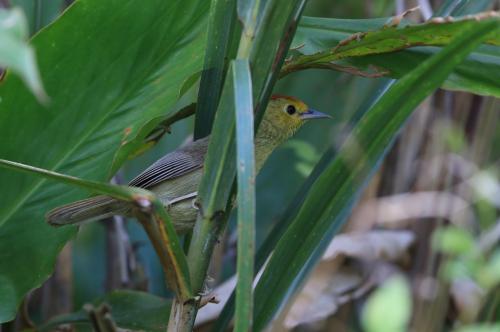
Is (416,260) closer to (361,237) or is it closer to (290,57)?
(361,237)

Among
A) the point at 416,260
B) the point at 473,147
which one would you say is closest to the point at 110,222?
the point at 416,260

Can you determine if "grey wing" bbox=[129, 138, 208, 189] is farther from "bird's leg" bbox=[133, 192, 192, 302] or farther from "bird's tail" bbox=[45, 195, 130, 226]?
"bird's leg" bbox=[133, 192, 192, 302]

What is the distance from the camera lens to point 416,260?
10.9ft

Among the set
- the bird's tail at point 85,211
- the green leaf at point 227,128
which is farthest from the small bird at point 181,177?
the green leaf at point 227,128

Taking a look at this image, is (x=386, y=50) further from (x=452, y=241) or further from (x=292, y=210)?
(x=452, y=241)

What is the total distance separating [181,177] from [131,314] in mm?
631

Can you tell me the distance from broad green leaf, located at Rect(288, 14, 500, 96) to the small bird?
1.17 feet

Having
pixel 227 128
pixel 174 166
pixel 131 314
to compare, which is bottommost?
pixel 131 314

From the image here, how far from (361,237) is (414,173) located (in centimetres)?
65

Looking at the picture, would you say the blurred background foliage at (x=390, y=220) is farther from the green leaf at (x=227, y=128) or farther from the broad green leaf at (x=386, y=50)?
the green leaf at (x=227, y=128)

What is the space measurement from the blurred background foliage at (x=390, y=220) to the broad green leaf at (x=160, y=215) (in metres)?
1.36

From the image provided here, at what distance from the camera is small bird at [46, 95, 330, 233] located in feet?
6.27

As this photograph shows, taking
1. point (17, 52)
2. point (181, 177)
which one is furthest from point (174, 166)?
point (17, 52)

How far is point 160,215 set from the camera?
1.27m
